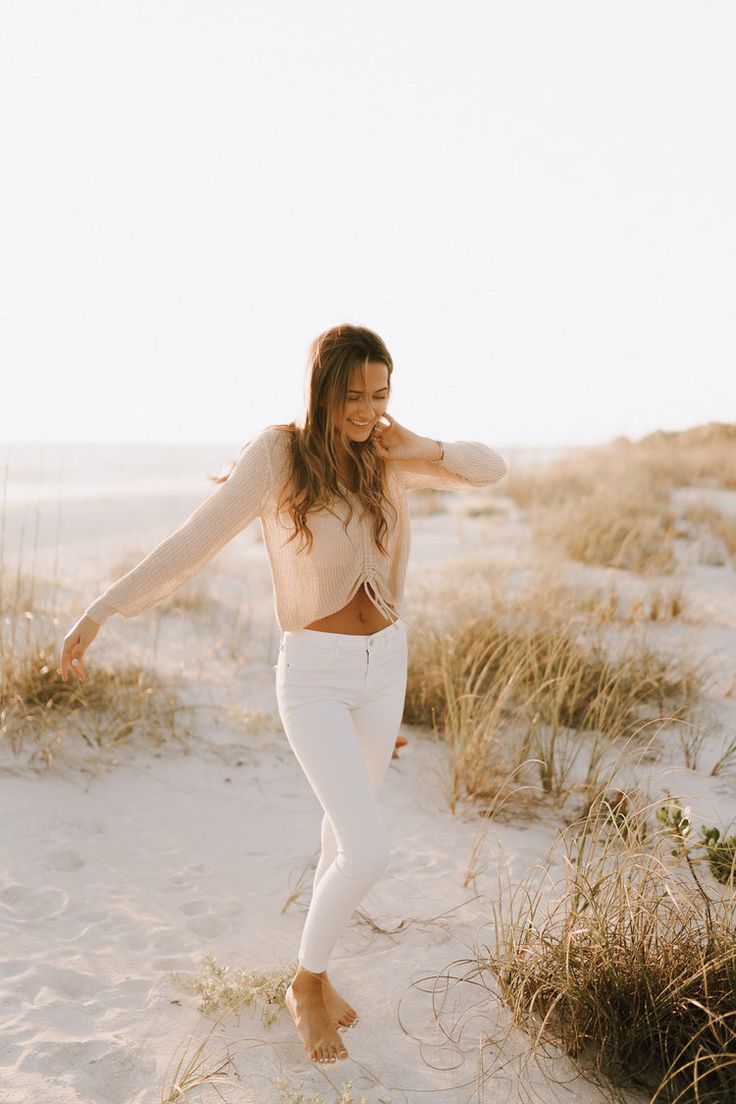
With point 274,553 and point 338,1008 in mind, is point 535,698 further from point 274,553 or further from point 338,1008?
point 274,553

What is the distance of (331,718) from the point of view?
2.36 metres

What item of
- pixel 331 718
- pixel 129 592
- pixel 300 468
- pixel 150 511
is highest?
pixel 300 468

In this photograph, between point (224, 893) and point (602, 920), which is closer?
point (602, 920)

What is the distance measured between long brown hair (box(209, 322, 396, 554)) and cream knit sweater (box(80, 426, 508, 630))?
0.03m

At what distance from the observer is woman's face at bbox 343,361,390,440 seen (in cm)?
246

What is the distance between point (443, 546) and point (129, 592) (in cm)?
822

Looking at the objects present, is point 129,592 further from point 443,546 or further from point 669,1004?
point 443,546

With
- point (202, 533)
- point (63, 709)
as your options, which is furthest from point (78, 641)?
point (63, 709)

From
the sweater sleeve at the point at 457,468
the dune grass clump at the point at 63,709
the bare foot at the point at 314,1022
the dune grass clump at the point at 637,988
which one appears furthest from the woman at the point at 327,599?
the dune grass clump at the point at 63,709

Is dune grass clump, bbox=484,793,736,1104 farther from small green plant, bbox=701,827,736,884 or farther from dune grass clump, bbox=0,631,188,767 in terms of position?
dune grass clump, bbox=0,631,188,767

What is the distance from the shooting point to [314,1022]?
2498 mm

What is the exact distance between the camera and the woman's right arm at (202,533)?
8.07 ft

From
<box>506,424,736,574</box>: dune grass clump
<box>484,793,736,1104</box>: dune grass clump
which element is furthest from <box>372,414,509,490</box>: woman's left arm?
<box>506,424,736,574</box>: dune grass clump

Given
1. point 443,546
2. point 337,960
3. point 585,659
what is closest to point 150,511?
point 443,546
